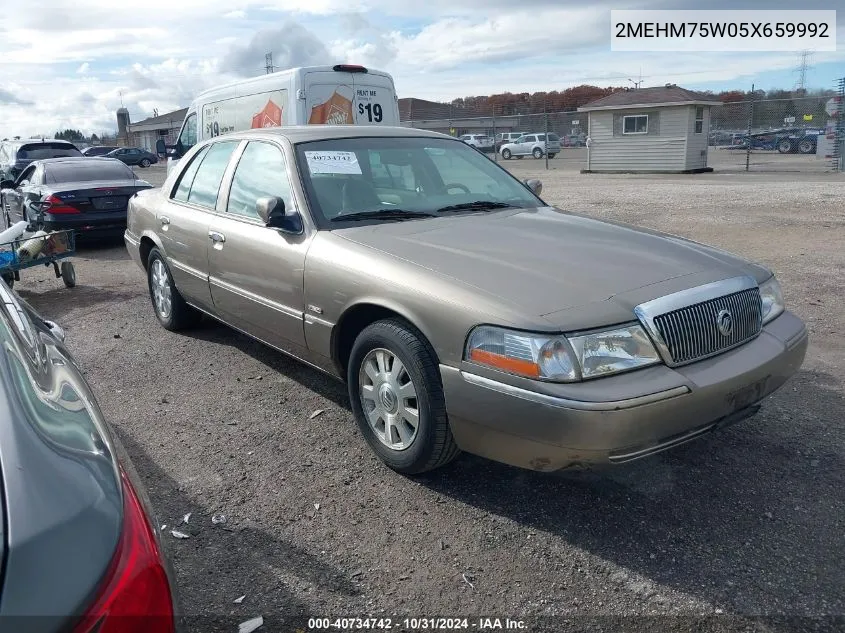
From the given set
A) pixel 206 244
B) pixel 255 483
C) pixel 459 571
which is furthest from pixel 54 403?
pixel 206 244

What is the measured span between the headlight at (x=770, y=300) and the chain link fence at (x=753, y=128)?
18997 mm

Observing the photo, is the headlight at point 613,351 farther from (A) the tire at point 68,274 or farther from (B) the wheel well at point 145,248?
(A) the tire at point 68,274

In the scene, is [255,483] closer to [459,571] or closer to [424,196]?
[459,571]

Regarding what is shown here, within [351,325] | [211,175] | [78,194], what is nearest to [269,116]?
[78,194]

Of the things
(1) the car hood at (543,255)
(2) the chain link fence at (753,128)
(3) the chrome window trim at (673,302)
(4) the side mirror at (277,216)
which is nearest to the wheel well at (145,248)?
(4) the side mirror at (277,216)

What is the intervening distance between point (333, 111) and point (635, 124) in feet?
61.2

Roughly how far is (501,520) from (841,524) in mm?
1422

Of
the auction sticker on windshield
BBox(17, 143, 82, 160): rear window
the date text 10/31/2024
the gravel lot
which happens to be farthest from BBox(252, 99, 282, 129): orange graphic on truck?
BBox(17, 143, 82, 160): rear window

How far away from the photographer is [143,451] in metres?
4.00

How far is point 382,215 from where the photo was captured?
13.7 ft

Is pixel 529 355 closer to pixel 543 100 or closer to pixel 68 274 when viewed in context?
pixel 68 274

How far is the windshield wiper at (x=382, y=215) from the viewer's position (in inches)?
161

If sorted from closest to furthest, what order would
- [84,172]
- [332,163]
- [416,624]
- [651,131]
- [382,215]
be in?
[416,624] → [382,215] → [332,163] → [84,172] → [651,131]

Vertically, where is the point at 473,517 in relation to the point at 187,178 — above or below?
below
